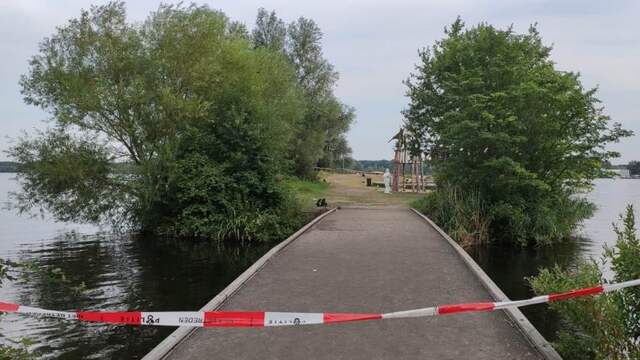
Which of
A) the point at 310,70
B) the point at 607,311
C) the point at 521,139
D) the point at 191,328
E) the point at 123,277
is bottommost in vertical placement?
the point at 123,277

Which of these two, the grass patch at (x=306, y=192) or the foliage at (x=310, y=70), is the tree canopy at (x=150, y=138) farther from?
the foliage at (x=310, y=70)

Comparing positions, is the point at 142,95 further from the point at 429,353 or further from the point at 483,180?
the point at 429,353

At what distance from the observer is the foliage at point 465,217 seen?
61.7ft

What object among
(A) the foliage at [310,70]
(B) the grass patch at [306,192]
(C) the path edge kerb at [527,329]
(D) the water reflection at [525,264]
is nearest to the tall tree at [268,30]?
(A) the foliage at [310,70]

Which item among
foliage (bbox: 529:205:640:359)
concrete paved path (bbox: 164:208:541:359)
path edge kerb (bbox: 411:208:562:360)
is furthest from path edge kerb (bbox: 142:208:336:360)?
foliage (bbox: 529:205:640:359)

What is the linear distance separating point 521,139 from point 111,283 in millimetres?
13583

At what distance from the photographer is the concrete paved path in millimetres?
5570

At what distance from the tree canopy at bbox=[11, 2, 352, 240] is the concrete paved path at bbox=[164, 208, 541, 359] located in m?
7.60

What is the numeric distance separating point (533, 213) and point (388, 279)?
493 inches

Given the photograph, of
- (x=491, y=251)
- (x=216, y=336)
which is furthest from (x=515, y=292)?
(x=216, y=336)

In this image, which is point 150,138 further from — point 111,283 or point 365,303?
point 365,303

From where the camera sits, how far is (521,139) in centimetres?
1764

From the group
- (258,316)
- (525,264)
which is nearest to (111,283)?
(258,316)

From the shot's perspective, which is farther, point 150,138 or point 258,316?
point 150,138
